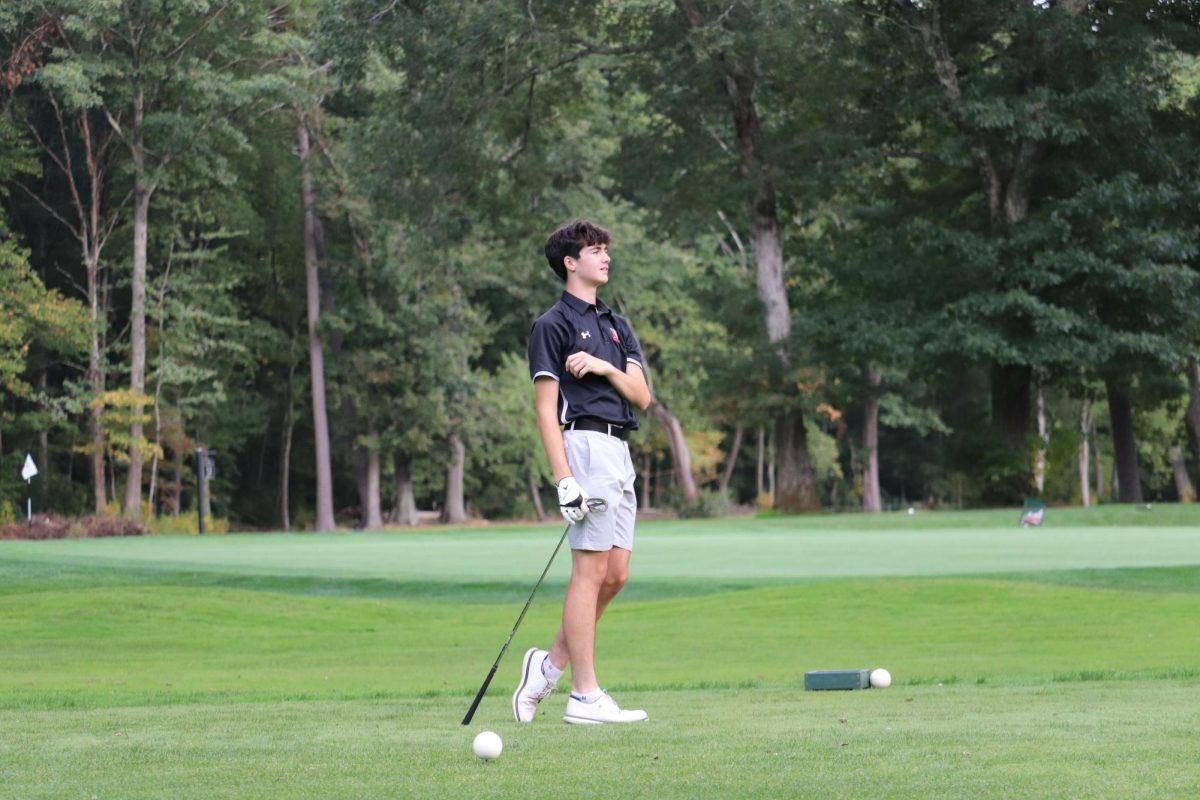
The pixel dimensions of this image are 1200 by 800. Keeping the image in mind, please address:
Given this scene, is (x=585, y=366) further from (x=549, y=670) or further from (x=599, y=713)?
(x=599, y=713)

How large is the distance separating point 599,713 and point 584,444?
3.40 feet

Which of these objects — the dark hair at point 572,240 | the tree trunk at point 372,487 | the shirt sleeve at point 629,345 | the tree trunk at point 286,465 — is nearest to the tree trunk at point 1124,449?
the tree trunk at point 372,487

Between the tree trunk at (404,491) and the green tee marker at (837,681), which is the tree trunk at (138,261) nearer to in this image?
the tree trunk at (404,491)

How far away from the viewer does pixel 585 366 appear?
21.2 feet


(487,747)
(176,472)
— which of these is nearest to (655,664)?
(487,747)

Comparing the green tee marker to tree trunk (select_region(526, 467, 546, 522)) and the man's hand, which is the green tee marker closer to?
the man's hand

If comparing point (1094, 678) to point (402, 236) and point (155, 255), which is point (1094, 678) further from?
point (155, 255)

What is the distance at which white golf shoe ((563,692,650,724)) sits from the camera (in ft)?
20.8

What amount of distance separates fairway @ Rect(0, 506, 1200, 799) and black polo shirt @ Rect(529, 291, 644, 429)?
1.23m

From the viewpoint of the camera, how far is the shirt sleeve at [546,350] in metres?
6.51

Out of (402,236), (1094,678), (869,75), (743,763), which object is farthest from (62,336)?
(743,763)

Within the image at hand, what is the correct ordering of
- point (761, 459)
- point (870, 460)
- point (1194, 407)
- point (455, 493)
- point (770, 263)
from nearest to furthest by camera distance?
point (770, 263) < point (1194, 407) < point (455, 493) < point (870, 460) < point (761, 459)

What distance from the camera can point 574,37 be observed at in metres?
33.8

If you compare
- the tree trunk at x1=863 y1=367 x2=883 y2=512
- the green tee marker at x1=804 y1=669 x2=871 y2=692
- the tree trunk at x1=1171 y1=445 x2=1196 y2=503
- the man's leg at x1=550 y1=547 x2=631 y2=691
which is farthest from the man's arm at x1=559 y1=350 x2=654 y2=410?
the tree trunk at x1=863 y1=367 x2=883 y2=512
